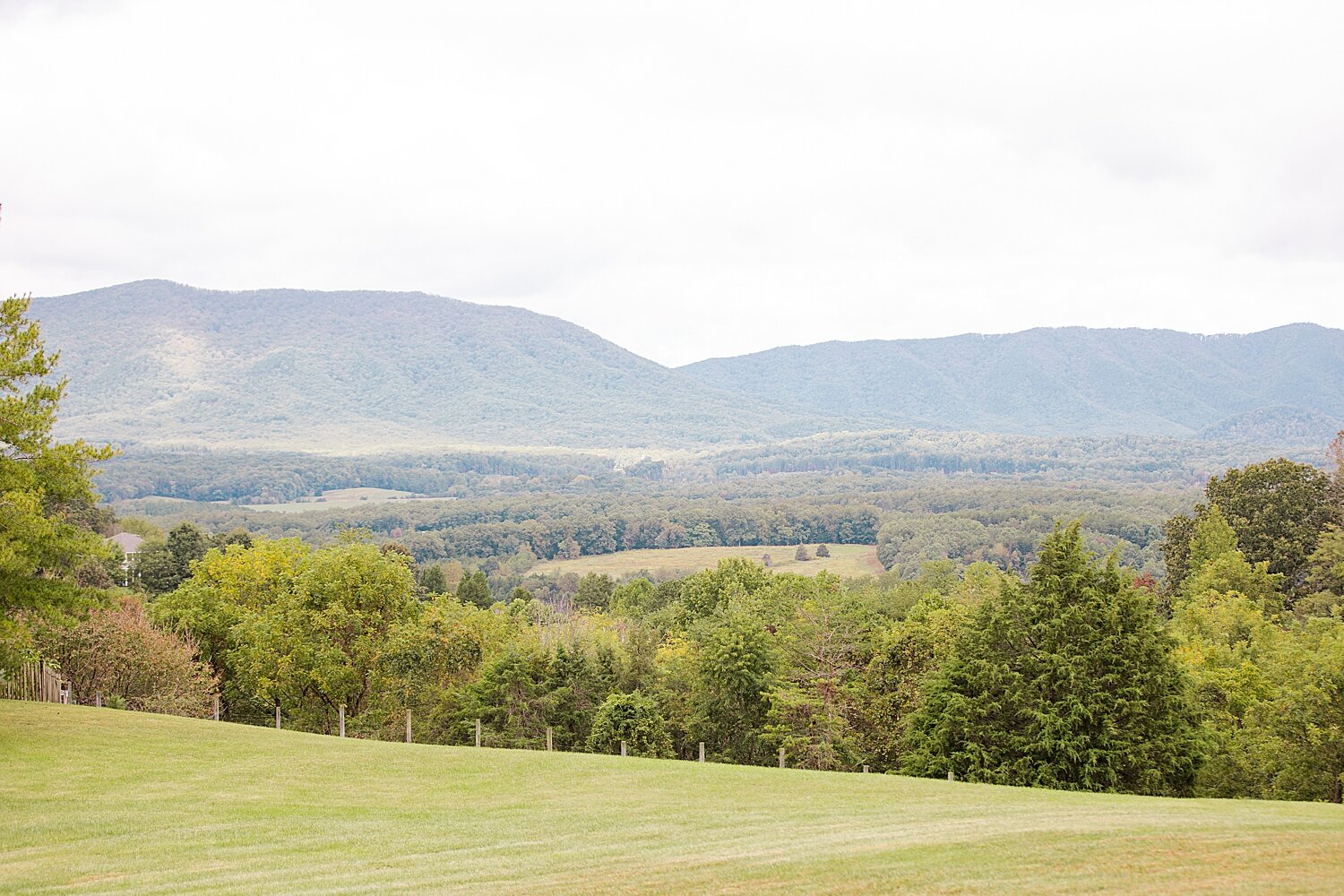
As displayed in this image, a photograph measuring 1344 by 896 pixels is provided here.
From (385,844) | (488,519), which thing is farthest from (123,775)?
(488,519)

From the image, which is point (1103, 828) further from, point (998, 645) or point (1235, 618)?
point (1235, 618)

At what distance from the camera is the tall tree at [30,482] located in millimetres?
20953

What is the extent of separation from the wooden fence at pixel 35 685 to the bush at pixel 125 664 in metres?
1.05

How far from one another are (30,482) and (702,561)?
107m

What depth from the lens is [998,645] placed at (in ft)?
101

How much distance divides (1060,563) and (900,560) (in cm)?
8057

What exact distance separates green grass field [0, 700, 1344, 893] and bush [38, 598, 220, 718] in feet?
36.9

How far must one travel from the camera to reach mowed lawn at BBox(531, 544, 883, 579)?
116688 millimetres

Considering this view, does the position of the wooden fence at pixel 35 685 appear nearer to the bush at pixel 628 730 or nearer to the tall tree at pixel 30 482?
the tall tree at pixel 30 482

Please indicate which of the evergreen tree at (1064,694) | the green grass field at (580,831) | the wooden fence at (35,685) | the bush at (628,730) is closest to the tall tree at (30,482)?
the green grass field at (580,831)

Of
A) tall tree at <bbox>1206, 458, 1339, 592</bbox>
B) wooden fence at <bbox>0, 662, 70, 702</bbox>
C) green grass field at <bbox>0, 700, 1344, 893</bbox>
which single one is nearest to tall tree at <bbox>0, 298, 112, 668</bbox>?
green grass field at <bbox>0, 700, 1344, 893</bbox>

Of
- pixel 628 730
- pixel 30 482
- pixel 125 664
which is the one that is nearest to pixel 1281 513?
pixel 628 730

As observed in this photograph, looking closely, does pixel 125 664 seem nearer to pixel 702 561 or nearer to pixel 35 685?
pixel 35 685

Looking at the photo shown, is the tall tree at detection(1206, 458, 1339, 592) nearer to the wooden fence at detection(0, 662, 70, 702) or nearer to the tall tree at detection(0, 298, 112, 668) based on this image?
the wooden fence at detection(0, 662, 70, 702)
